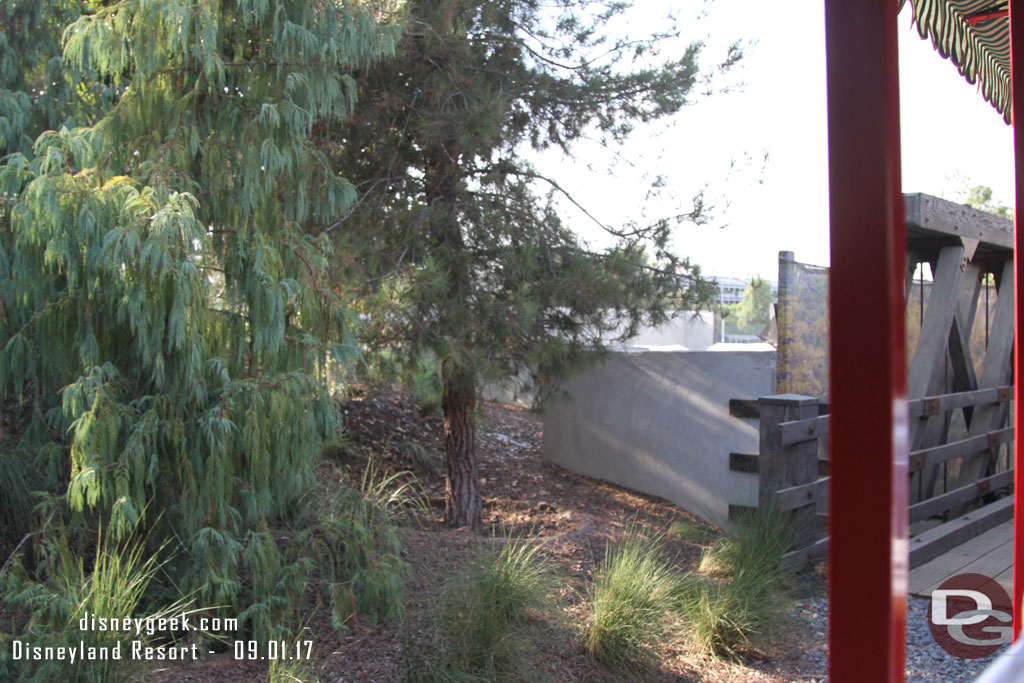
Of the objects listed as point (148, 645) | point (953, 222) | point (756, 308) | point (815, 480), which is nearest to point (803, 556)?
point (815, 480)

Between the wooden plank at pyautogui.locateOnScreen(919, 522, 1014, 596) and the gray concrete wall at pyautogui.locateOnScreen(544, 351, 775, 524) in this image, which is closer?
the wooden plank at pyautogui.locateOnScreen(919, 522, 1014, 596)

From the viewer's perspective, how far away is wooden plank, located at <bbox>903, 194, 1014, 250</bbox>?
4871 mm

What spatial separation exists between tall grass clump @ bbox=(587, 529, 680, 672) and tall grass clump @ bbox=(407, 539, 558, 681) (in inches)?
13.2

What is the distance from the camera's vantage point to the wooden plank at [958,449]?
5066 mm

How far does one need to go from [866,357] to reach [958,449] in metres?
5.31

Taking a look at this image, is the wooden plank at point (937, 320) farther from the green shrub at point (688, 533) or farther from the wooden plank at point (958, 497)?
the green shrub at point (688, 533)

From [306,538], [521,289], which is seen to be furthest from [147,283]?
[521,289]

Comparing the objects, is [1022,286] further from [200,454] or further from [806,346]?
[806,346]

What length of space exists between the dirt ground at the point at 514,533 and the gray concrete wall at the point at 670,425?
9.4 inches

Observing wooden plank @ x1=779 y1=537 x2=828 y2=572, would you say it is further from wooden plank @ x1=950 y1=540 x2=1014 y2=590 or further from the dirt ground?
wooden plank @ x1=950 y1=540 x2=1014 y2=590

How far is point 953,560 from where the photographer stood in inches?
195

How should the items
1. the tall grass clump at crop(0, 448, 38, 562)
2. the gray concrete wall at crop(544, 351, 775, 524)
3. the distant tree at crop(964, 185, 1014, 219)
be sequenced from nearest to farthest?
the tall grass clump at crop(0, 448, 38, 562), the gray concrete wall at crop(544, 351, 775, 524), the distant tree at crop(964, 185, 1014, 219)

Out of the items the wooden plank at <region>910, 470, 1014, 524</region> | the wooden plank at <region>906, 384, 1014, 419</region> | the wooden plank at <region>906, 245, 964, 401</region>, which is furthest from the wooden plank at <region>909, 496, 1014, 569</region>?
the wooden plank at <region>906, 245, 964, 401</region>

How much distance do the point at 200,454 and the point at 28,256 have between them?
1161 mm
